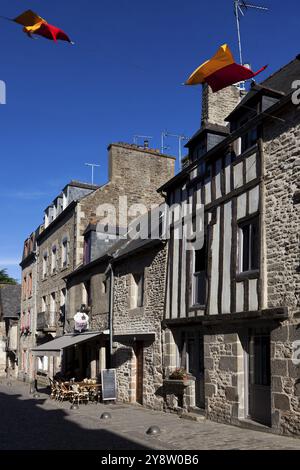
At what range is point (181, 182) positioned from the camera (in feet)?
42.9

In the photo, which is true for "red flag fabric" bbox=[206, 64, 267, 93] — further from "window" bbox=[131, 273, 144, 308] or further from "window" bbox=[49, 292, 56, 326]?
"window" bbox=[49, 292, 56, 326]

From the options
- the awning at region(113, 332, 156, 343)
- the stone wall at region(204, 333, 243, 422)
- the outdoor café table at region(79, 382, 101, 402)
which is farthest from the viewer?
the outdoor café table at region(79, 382, 101, 402)

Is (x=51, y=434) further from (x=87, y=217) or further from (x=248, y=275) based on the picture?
(x=87, y=217)

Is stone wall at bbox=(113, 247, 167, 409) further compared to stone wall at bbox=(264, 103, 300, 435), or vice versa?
stone wall at bbox=(113, 247, 167, 409)

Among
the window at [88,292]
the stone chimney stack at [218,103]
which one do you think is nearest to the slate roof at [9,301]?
the window at [88,292]

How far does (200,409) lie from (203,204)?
4.31 metres

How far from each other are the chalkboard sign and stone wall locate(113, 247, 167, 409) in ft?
0.88

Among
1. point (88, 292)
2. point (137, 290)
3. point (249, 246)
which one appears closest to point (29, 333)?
point (88, 292)

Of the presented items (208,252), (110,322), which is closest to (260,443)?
(208,252)

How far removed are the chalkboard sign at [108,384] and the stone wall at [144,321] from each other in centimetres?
27

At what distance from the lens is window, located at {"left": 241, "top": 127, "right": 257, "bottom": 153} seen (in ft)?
33.8

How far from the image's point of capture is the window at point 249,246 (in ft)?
32.3

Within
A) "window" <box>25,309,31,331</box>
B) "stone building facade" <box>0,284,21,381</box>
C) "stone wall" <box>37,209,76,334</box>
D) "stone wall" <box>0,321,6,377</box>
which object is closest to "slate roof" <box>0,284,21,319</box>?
"stone building facade" <box>0,284,21,381</box>

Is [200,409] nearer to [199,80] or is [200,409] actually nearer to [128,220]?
[199,80]
